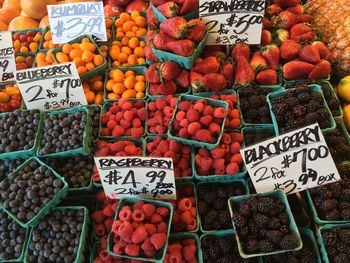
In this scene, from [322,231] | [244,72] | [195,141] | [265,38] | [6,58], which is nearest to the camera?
[322,231]

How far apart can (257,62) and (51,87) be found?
104 centimetres

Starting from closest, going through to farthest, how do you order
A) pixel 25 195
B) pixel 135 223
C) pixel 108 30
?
1. pixel 135 223
2. pixel 25 195
3. pixel 108 30

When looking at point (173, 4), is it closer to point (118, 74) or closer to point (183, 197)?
point (118, 74)

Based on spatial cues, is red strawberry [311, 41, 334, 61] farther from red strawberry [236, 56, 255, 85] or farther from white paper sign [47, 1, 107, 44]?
white paper sign [47, 1, 107, 44]

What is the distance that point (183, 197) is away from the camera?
62.1 inches

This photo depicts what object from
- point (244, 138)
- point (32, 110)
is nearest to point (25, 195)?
point (32, 110)

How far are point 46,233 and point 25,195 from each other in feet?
0.56

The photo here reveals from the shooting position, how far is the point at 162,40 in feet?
5.79

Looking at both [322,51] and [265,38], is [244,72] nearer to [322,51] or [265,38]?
[265,38]

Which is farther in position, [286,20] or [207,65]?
[286,20]

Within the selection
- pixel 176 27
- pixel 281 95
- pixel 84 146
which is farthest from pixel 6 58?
pixel 281 95

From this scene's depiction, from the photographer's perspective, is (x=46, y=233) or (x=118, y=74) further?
(x=118, y=74)

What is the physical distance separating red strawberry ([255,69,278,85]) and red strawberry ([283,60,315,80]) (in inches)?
2.1

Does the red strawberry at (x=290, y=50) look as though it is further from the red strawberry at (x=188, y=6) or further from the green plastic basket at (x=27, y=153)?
the green plastic basket at (x=27, y=153)
